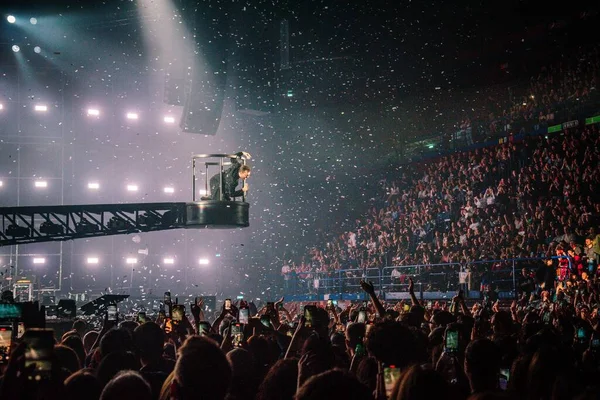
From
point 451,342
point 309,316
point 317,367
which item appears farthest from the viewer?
point 309,316

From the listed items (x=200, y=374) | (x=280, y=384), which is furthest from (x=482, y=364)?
(x=200, y=374)

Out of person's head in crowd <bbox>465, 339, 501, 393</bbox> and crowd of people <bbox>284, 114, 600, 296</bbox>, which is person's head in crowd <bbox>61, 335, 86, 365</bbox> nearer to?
person's head in crowd <bbox>465, 339, 501, 393</bbox>

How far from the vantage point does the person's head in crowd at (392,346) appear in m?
3.70

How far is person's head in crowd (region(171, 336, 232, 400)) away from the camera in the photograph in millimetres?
2812

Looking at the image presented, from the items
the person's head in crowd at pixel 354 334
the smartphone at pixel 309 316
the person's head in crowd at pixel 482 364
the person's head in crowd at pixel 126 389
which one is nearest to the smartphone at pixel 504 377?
the person's head in crowd at pixel 482 364

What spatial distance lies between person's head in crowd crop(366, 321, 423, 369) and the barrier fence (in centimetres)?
957

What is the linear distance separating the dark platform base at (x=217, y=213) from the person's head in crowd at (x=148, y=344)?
478 inches

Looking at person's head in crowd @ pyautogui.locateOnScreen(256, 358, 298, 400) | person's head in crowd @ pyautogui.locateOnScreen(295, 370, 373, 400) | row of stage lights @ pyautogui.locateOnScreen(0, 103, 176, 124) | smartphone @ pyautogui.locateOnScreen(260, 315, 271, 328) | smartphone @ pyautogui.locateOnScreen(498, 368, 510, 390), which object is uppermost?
row of stage lights @ pyautogui.locateOnScreen(0, 103, 176, 124)

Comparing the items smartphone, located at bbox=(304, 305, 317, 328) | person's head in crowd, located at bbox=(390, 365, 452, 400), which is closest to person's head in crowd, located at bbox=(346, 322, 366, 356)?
smartphone, located at bbox=(304, 305, 317, 328)

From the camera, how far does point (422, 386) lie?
7.63 ft

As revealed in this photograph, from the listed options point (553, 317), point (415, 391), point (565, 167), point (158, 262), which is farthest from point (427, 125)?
point (415, 391)

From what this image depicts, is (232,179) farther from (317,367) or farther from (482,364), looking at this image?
(482,364)

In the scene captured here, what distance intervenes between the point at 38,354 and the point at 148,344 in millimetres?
2227

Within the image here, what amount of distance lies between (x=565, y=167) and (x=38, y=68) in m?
22.4
